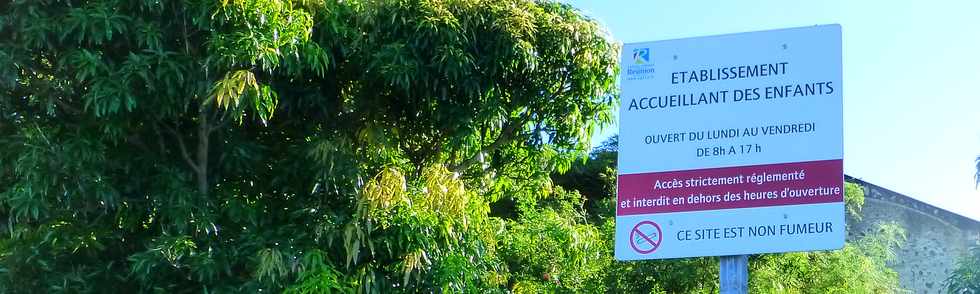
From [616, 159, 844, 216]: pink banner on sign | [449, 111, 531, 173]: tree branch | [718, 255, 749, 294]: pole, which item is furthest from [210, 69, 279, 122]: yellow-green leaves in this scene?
[718, 255, 749, 294]: pole

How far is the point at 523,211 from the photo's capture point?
1272 cm

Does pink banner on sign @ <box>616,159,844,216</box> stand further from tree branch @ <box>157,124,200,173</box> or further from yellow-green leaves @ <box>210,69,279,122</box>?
tree branch @ <box>157,124,200,173</box>

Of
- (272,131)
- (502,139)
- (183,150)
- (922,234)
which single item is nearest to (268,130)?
(272,131)

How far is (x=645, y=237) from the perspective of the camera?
509 cm

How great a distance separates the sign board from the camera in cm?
490

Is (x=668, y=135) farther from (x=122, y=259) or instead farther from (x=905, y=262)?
(x=905, y=262)

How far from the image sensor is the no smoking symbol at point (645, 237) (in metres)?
5.05

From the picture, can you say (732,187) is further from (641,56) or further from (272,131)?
(272,131)

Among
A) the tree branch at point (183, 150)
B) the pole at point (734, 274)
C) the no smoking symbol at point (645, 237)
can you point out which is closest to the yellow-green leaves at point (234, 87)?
the tree branch at point (183, 150)

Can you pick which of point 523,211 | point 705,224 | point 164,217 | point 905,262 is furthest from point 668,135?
point 905,262

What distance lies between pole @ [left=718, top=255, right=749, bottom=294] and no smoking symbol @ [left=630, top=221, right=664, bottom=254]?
273 millimetres

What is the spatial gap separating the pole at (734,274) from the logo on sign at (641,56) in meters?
0.92

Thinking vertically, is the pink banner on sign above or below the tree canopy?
below

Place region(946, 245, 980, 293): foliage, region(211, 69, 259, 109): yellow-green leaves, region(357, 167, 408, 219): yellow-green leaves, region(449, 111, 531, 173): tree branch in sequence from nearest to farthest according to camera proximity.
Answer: region(211, 69, 259, 109): yellow-green leaves, region(946, 245, 980, 293): foliage, region(357, 167, 408, 219): yellow-green leaves, region(449, 111, 531, 173): tree branch
